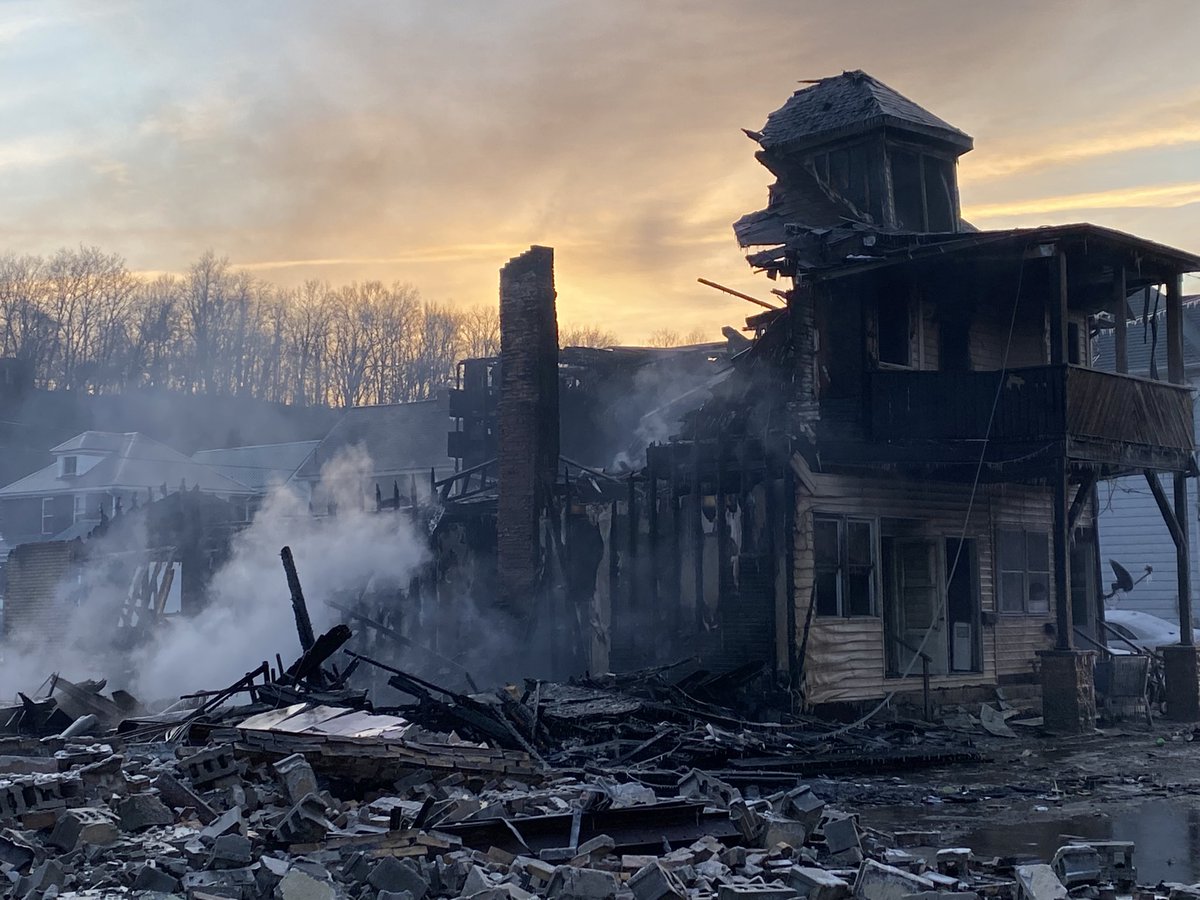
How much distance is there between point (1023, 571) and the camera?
2192cm

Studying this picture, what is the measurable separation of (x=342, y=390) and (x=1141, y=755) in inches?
2870

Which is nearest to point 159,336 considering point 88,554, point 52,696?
point 88,554

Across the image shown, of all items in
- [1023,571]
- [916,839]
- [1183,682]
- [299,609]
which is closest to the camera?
[916,839]

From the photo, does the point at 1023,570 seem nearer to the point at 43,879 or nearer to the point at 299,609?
the point at 299,609

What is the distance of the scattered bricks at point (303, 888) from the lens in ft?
24.0

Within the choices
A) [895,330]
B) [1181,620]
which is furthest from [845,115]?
[1181,620]

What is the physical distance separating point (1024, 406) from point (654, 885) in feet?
40.3

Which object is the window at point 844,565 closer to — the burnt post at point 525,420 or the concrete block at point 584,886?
the burnt post at point 525,420

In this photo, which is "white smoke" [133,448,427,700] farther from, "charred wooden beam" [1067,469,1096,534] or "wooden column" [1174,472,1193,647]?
"wooden column" [1174,472,1193,647]

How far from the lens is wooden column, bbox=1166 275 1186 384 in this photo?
65.1 feet

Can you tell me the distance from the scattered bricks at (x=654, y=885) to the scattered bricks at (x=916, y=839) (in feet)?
7.50

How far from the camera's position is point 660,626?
18.4 m

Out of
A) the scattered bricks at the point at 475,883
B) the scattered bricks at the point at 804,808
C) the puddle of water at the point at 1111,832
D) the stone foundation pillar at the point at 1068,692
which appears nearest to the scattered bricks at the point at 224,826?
the scattered bricks at the point at 475,883

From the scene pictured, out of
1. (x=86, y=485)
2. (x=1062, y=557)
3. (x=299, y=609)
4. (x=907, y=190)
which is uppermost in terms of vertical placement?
(x=907, y=190)
